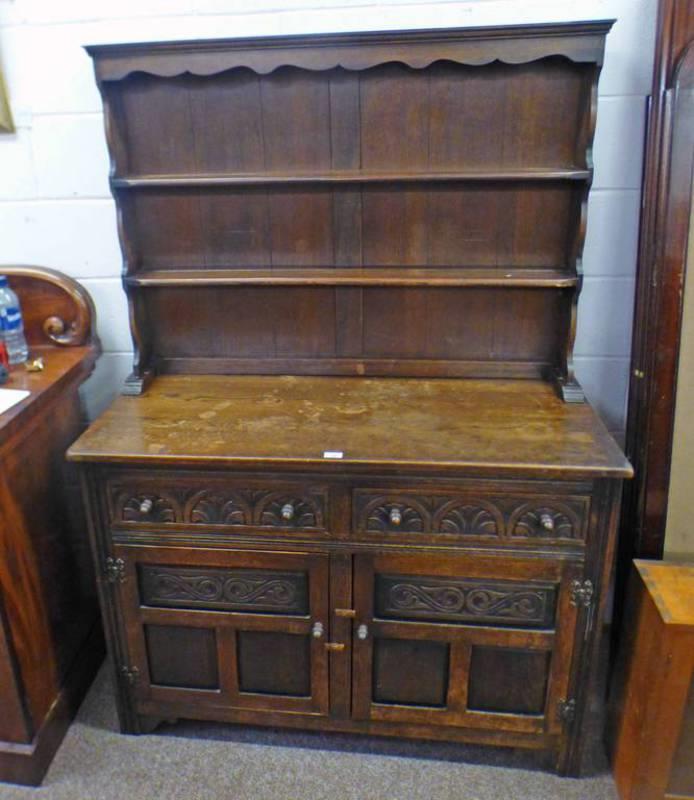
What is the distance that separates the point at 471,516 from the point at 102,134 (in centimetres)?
136

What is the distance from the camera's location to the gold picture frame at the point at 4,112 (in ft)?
5.57

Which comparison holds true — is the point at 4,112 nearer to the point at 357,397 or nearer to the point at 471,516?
the point at 357,397

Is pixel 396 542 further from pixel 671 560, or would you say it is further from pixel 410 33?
pixel 410 33

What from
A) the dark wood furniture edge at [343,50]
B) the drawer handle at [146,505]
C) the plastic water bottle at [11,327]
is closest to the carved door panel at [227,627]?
the drawer handle at [146,505]

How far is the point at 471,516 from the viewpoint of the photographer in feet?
4.55

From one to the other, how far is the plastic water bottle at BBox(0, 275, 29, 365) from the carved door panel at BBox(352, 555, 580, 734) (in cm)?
104

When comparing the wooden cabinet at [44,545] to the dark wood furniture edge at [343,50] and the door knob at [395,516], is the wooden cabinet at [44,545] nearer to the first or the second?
the dark wood furniture edge at [343,50]

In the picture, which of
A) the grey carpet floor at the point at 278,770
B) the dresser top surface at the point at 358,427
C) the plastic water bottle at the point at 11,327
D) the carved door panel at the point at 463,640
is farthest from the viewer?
the plastic water bottle at the point at 11,327

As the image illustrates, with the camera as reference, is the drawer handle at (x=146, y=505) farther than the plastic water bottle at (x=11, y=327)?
No

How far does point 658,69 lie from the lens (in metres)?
1.48

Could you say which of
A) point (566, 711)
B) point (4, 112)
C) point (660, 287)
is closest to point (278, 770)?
point (566, 711)

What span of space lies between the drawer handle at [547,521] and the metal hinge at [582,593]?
0.16 meters

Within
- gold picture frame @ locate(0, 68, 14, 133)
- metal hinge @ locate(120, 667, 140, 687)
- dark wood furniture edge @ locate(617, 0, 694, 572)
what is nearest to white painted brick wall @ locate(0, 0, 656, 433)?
gold picture frame @ locate(0, 68, 14, 133)

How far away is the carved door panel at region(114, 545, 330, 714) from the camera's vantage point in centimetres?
149
